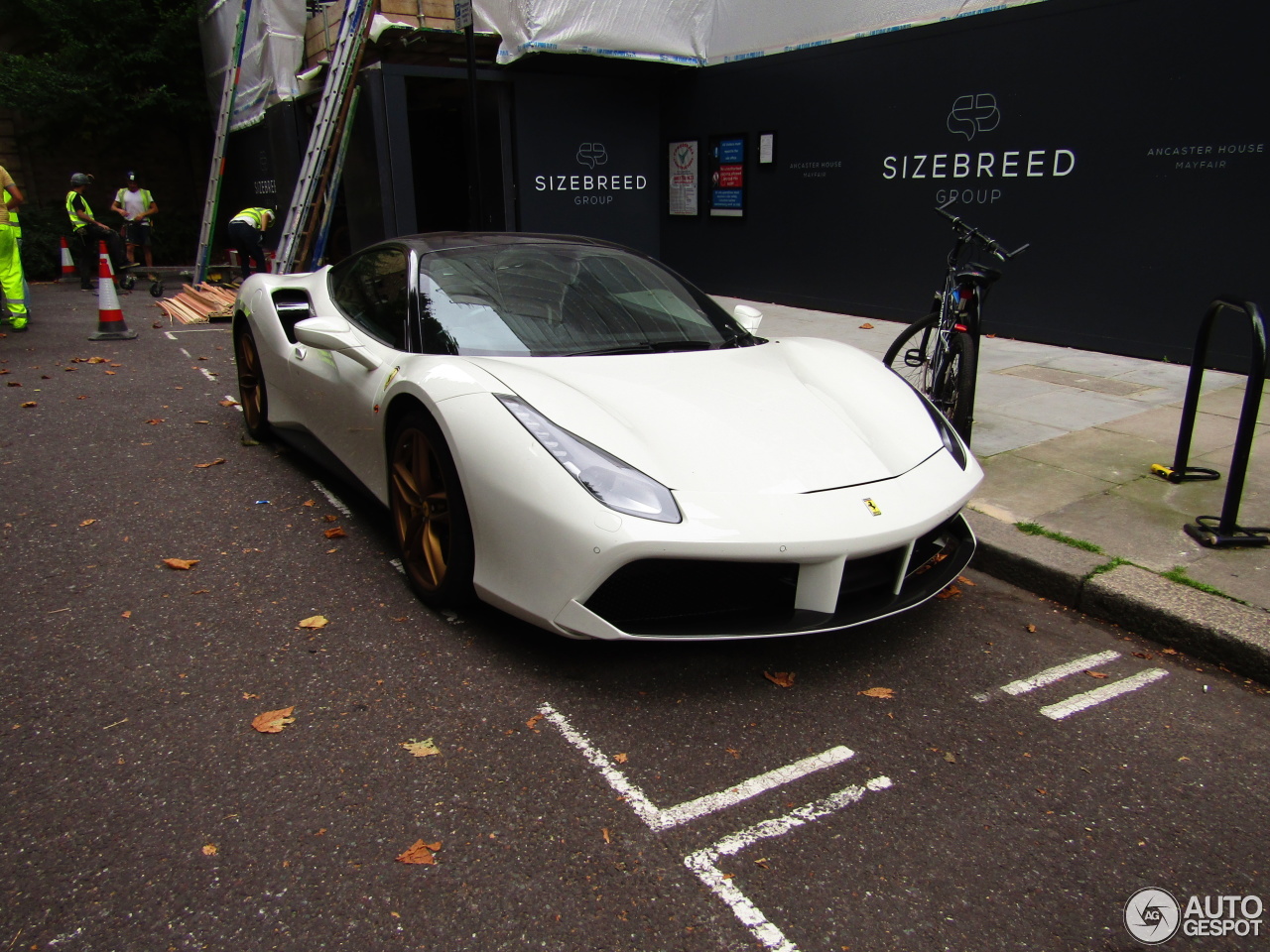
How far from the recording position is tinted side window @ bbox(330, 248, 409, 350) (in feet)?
12.1

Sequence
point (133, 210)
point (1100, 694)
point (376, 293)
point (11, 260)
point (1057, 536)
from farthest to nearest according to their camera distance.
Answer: point (133, 210)
point (11, 260)
point (376, 293)
point (1057, 536)
point (1100, 694)

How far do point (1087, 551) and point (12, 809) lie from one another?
373 cm

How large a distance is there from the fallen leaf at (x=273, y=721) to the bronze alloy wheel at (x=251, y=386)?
284cm

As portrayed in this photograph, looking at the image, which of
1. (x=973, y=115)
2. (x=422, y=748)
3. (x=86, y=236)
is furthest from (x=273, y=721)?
(x=86, y=236)

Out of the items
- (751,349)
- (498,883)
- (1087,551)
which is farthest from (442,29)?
(498,883)

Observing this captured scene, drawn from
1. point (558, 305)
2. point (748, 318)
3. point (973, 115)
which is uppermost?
point (973, 115)

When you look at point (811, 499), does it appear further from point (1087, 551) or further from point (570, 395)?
point (1087, 551)

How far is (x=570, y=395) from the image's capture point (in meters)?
2.95

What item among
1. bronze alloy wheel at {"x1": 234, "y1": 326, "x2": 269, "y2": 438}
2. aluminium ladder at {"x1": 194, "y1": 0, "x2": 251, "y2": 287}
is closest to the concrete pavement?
bronze alloy wheel at {"x1": 234, "y1": 326, "x2": 269, "y2": 438}

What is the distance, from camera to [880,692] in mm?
2799

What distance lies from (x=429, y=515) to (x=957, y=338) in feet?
10.3

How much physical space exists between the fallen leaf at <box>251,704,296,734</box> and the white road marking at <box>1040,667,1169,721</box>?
7.46 ft

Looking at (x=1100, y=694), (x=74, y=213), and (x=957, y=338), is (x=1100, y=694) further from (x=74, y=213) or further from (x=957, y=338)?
(x=74, y=213)

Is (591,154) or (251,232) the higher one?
(591,154)
